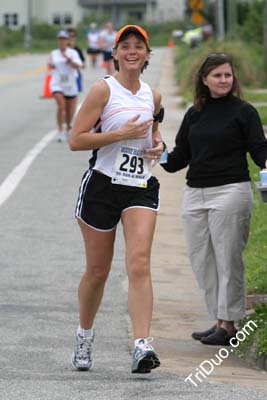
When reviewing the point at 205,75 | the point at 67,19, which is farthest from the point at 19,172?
the point at 67,19

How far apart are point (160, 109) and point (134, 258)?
3.19 feet

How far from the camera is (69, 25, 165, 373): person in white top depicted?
7.05 m

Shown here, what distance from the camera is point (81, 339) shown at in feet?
24.1

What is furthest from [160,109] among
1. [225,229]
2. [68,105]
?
[68,105]

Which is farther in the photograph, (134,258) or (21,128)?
(21,128)

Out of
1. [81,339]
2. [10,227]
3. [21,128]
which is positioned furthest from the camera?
[21,128]

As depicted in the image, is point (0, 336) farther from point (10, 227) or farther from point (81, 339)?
point (10, 227)

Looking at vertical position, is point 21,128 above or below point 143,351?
below

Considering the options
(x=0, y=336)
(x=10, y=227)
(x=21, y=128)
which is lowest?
(x=21, y=128)

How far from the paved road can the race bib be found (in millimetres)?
1096

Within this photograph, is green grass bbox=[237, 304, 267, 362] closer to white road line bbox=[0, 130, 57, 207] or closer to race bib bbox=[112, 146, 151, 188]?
race bib bbox=[112, 146, 151, 188]

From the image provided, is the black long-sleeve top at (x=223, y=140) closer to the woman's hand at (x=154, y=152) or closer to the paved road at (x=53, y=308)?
the woman's hand at (x=154, y=152)

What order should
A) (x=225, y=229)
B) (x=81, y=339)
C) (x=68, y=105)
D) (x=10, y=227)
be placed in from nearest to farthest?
(x=81, y=339)
(x=225, y=229)
(x=10, y=227)
(x=68, y=105)

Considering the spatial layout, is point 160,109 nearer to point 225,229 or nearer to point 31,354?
point 225,229
